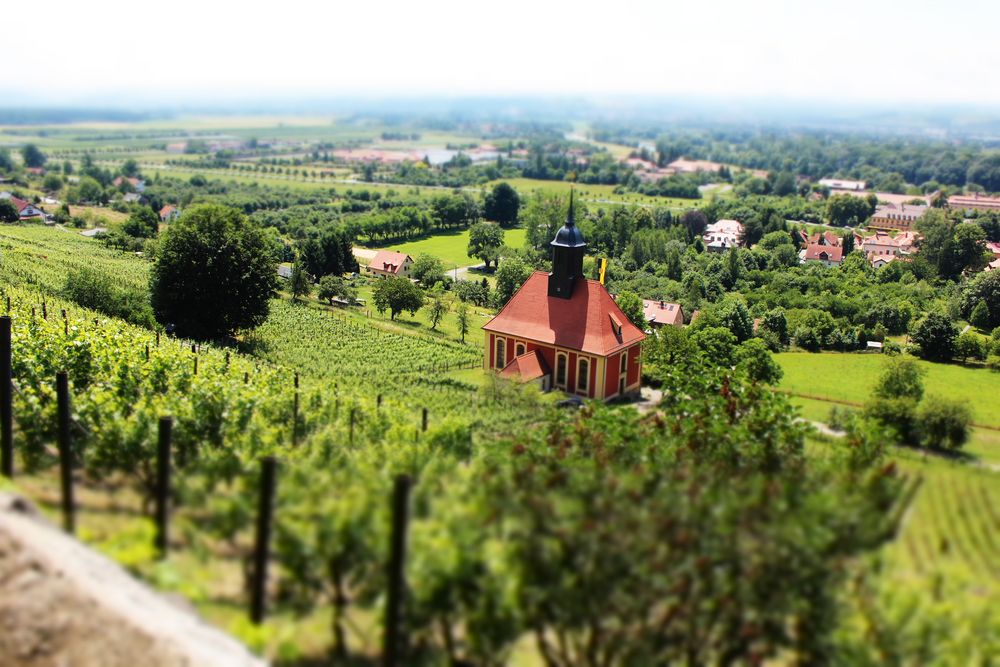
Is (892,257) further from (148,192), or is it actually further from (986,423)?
(148,192)

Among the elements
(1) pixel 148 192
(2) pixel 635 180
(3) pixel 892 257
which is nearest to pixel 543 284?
(3) pixel 892 257

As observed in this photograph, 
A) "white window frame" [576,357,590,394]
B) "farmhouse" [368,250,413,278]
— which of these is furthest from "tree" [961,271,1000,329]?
"farmhouse" [368,250,413,278]

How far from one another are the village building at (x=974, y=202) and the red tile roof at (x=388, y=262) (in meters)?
85.4

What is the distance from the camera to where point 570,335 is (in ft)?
111

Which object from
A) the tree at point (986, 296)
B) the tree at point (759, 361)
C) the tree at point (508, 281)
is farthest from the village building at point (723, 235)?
the tree at point (759, 361)

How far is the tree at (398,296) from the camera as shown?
50.7 metres

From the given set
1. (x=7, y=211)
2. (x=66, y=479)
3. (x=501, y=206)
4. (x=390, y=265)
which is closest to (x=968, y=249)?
(x=501, y=206)

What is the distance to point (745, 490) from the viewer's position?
9664 millimetres

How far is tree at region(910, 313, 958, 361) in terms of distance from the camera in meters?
49.6

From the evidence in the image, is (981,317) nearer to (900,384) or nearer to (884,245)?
(900,384)

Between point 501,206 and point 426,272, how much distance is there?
34950 millimetres

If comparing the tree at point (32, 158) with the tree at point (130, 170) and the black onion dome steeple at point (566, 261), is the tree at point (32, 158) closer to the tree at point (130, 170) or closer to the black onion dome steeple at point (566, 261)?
the tree at point (130, 170)

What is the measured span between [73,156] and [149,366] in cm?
18222

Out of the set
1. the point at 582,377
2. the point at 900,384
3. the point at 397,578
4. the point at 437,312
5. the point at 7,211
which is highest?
the point at 397,578
